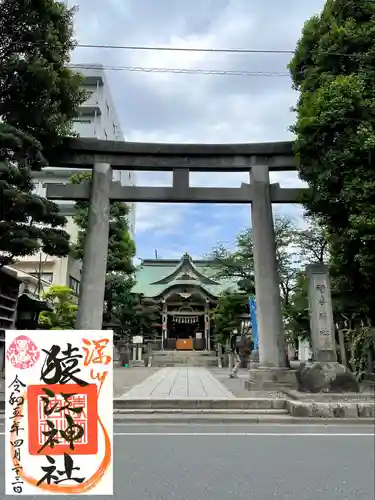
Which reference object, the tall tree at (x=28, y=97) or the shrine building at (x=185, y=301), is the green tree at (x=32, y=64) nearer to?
the tall tree at (x=28, y=97)

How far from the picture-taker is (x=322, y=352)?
33.5ft

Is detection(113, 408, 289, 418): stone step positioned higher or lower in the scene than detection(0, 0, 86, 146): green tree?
lower

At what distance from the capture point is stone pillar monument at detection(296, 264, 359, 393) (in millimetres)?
9633

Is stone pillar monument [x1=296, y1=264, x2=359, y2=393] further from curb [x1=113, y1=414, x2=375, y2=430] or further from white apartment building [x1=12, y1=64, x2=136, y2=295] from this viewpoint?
white apartment building [x1=12, y1=64, x2=136, y2=295]

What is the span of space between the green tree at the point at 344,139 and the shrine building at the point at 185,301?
2415 centimetres

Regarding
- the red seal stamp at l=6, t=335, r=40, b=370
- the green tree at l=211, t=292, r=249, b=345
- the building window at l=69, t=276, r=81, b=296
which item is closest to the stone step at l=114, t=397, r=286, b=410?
the red seal stamp at l=6, t=335, r=40, b=370

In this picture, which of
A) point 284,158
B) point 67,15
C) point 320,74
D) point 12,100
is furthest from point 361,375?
point 67,15

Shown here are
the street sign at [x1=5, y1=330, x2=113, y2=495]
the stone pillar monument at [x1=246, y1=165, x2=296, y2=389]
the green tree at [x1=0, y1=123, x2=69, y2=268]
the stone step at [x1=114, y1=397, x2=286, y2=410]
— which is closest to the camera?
the street sign at [x1=5, y1=330, x2=113, y2=495]

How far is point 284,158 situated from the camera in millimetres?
13148

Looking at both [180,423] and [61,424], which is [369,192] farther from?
[61,424]

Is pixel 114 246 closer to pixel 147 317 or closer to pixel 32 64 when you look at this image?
pixel 147 317

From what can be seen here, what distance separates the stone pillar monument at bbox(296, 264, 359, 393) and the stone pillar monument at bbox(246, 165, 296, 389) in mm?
1495

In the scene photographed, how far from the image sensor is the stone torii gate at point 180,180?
41.6ft

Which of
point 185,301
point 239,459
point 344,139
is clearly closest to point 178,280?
point 185,301
